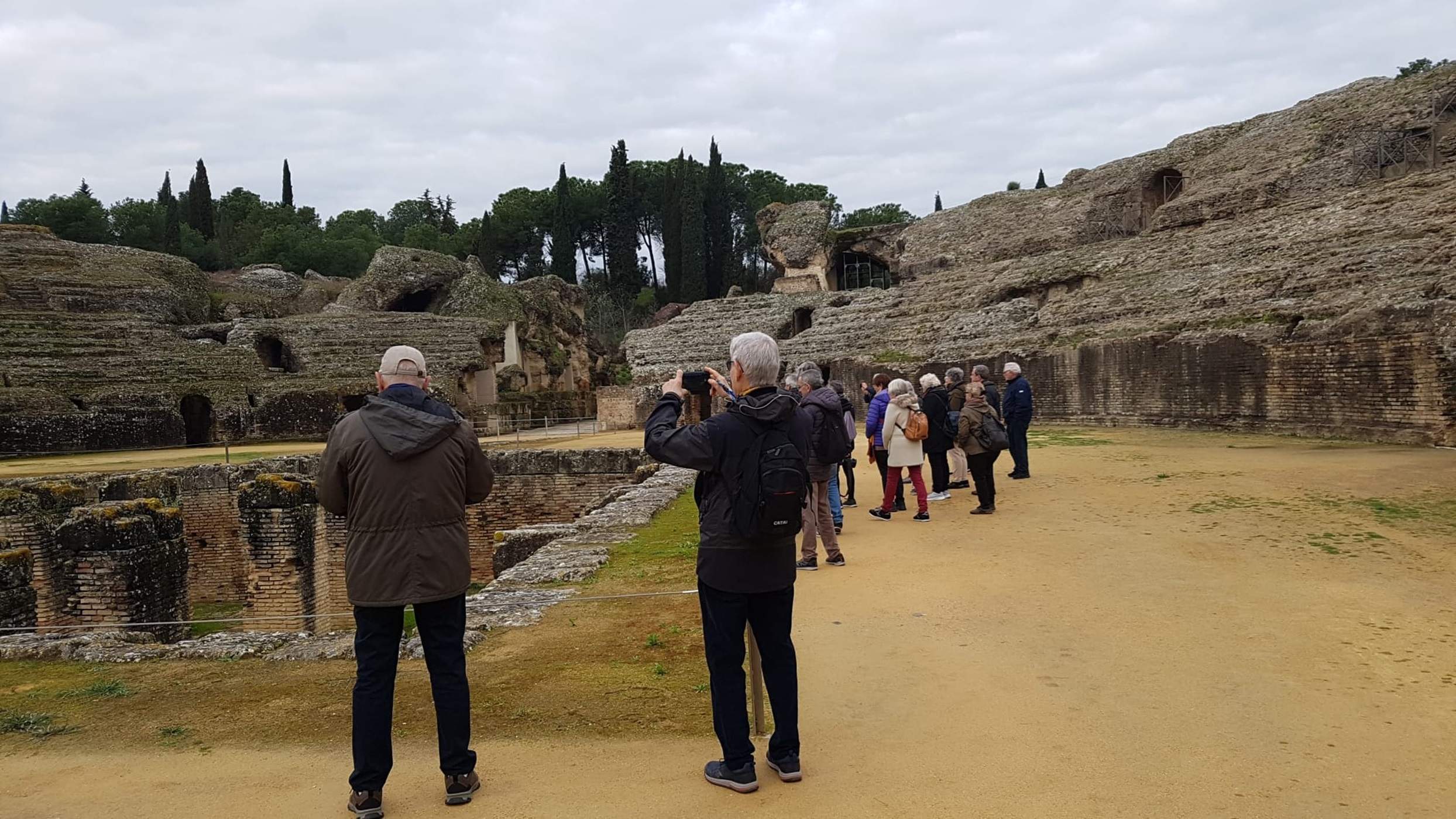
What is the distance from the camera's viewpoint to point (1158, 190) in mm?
32312

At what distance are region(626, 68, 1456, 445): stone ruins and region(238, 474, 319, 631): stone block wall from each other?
1489cm

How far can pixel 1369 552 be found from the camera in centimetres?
671

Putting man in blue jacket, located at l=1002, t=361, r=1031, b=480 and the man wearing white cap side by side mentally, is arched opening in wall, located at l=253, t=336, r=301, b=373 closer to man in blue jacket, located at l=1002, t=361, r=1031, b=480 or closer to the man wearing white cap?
man in blue jacket, located at l=1002, t=361, r=1031, b=480

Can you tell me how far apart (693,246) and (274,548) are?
5070cm

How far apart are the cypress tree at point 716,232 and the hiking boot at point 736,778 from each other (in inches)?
2261

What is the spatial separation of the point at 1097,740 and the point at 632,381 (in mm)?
32644

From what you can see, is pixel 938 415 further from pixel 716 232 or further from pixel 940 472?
pixel 716 232

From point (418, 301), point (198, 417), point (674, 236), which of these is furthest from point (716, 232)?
point (198, 417)

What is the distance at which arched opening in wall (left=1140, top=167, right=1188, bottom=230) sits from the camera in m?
31.4

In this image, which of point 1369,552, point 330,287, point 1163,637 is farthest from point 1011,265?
point 330,287

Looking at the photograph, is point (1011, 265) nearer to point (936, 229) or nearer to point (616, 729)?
point (936, 229)

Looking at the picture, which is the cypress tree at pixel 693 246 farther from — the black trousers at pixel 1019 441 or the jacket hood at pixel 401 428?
the jacket hood at pixel 401 428

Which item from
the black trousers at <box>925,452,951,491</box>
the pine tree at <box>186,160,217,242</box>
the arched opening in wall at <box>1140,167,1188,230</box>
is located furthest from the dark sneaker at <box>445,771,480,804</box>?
the pine tree at <box>186,160,217,242</box>

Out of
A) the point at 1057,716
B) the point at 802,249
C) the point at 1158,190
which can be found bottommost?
the point at 1057,716
